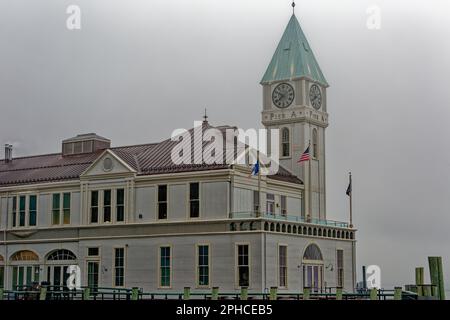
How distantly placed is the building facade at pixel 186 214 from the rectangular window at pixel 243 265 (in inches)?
2.5

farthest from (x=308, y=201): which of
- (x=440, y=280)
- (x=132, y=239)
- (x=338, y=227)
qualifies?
(x=440, y=280)

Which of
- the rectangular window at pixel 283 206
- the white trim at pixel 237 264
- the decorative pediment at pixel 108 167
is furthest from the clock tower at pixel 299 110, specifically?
the decorative pediment at pixel 108 167

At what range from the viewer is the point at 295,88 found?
64188 mm

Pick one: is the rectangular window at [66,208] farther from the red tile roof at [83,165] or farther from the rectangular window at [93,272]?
the rectangular window at [93,272]

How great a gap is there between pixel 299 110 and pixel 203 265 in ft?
48.8

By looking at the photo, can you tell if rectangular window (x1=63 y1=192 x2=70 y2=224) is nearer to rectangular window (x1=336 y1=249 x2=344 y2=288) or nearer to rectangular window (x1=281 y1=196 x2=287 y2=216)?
rectangular window (x1=281 y1=196 x2=287 y2=216)

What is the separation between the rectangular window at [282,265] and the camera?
54.4m

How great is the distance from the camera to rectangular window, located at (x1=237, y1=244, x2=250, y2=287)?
5303 cm

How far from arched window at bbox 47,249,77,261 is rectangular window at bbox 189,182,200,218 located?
9.48m

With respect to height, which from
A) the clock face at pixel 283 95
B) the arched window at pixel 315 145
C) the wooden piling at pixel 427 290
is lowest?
the wooden piling at pixel 427 290

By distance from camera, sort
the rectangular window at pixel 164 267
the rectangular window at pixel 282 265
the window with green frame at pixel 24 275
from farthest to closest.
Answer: the window with green frame at pixel 24 275 < the rectangular window at pixel 164 267 < the rectangular window at pixel 282 265

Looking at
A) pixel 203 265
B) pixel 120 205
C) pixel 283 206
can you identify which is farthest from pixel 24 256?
pixel 283 206

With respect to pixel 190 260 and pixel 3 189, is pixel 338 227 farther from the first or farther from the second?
pixel 3 189

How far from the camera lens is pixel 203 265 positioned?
178 feet
